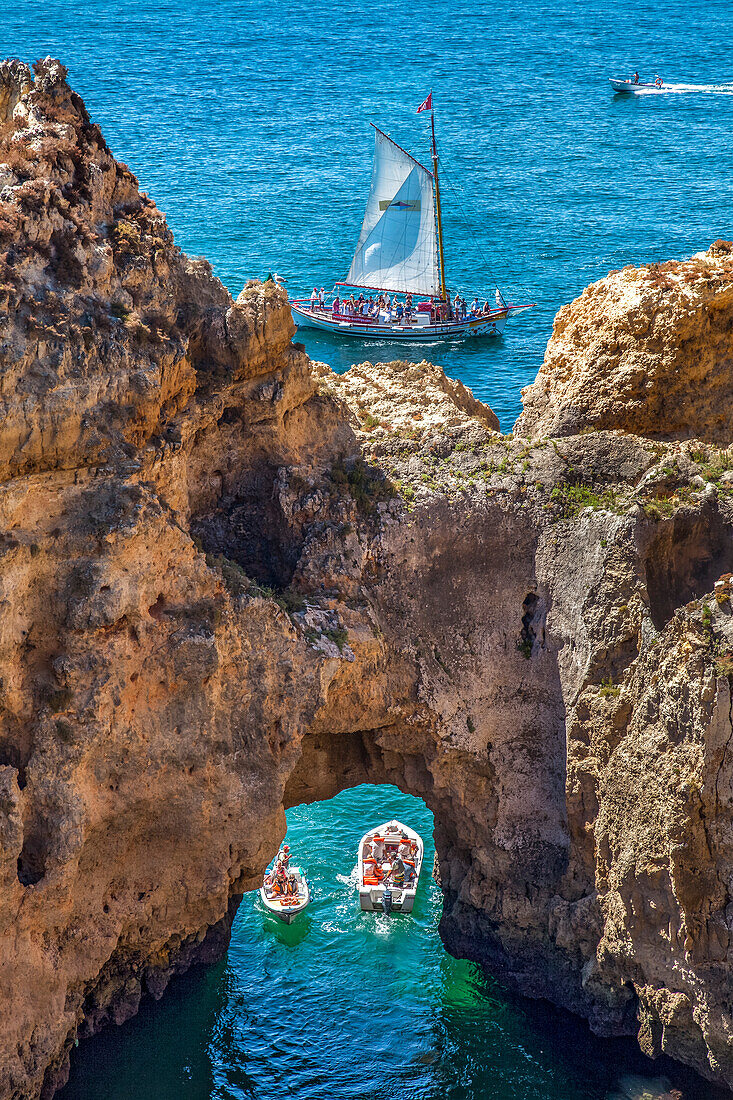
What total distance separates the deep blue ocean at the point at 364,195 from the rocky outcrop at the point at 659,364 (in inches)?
577

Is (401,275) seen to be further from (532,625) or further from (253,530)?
(532,625)

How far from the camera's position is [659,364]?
3092 centimetres

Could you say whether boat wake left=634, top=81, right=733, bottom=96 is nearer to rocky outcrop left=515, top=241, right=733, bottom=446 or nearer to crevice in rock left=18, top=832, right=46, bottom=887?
rocky outcrop left=515, top=241, right=733, bottom=446

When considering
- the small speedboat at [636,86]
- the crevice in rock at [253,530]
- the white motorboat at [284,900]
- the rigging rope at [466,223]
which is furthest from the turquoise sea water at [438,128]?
the crevice in rock at [253,530]

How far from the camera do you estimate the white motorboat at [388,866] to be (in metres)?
36.0

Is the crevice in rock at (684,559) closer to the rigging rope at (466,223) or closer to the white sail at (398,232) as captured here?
the white sail at (398,232)

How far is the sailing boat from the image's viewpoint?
74.9 metres

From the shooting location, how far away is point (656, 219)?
→ 8338cm

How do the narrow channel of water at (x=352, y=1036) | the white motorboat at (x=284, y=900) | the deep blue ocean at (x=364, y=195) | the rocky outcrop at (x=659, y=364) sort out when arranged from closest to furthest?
the narrow channel of water at (x=352, y=1036)
the deep blue ocean at (x=364, y=195)
the rocky outcrop at (x=659, y=364)
the white motorboat at (x=284, y=900)

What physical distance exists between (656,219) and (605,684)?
62.2 m

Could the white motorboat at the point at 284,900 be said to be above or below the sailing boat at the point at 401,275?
below

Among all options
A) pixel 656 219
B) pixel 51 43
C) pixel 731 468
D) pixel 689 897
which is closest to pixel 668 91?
pixel 656 219

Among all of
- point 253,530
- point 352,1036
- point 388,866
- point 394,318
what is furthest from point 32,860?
point 394,318

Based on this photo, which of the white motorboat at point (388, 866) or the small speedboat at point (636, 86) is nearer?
the white motorboat at point (388, 866)
